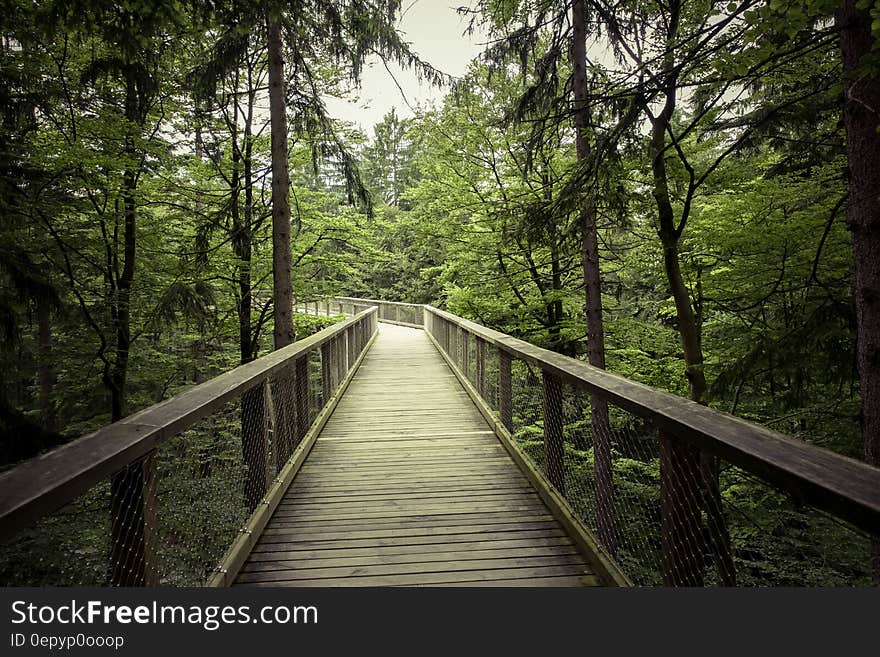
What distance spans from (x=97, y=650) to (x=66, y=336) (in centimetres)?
981

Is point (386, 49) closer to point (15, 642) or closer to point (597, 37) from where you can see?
point (597, 37)

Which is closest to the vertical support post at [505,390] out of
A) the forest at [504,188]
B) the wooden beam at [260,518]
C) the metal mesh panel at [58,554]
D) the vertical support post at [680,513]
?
the forest at [504,188]

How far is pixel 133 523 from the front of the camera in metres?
1.85

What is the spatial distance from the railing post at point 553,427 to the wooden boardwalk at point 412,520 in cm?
27

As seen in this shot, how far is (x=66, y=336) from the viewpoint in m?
9.16

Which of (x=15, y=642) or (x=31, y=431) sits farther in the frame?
(x=31, y=431)

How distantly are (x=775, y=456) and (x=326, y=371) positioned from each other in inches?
240

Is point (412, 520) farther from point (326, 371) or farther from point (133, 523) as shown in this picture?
point (326, 371)

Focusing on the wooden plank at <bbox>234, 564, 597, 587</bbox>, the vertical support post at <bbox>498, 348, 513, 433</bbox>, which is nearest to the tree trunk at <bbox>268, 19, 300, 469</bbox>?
the vertical support post at <bbox>498, 348, 513, 433</bbox>

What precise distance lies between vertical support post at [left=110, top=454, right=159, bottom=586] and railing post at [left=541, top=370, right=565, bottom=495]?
8.85 feet

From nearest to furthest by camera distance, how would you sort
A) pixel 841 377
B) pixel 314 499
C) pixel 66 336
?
pixel 314 499
pixel 841 377
pixel 66 336

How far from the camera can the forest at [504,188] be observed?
3836 mm

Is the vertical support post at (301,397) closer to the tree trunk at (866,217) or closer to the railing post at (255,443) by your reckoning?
the railing post at (255,443)

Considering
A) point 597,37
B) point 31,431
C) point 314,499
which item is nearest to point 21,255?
point 31,431
